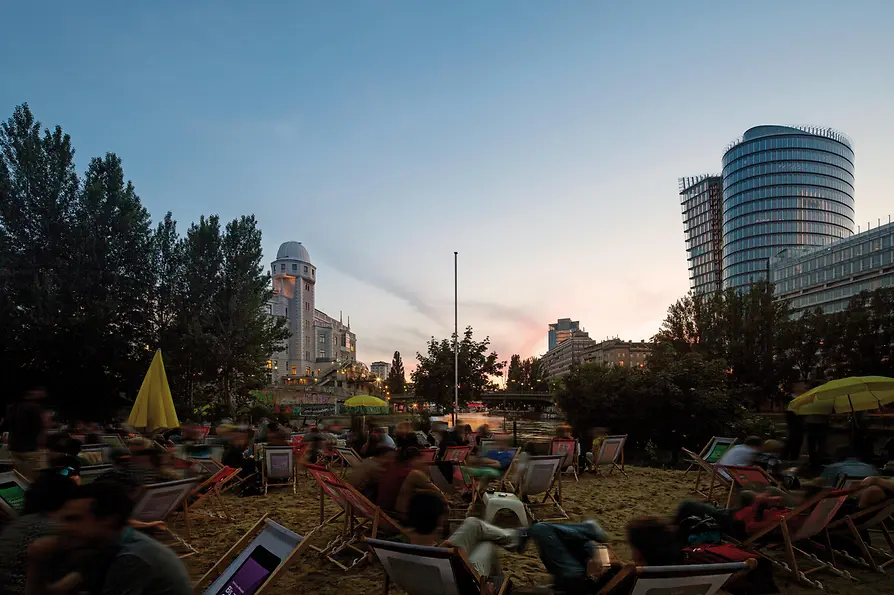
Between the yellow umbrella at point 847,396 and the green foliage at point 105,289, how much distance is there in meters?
23.6

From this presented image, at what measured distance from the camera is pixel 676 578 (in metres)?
2.47

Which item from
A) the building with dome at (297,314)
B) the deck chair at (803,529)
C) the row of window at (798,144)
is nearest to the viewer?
the deck chair at (803,529)

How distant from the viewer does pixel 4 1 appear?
16.2 metres

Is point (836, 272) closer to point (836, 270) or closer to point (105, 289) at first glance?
point (836, 270)

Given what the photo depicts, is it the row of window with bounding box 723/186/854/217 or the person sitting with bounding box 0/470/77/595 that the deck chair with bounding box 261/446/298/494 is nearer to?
the person sitting with bounding box 0/470/77/595

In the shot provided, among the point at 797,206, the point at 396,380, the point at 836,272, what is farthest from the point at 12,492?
the point at 797,206

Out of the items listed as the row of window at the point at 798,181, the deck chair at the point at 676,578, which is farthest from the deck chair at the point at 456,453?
the row of window at the point at 798,181

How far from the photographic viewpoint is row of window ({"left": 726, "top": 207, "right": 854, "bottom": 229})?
11394 cm

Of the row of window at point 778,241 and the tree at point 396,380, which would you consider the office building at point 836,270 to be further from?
the tree at point 396,380

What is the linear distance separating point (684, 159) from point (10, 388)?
694 feet

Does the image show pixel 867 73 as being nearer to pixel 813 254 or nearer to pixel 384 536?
pixel 384 536

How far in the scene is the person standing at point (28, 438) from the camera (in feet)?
19.0

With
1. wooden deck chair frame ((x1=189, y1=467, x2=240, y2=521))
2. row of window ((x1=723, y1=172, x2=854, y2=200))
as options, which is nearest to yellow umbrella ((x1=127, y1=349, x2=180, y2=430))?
wooden deck chair frame ((x1=189, y1=467, x2=240, y2=521))

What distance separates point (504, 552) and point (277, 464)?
18.2ft
